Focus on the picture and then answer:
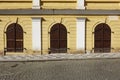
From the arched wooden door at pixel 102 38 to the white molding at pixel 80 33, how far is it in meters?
0.94

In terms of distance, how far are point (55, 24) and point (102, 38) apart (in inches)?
132

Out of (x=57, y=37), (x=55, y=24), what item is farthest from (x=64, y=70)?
(x=55, y=24)

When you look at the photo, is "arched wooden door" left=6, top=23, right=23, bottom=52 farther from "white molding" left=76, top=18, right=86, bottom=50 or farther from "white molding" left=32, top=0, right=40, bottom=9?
"white molding" left=76, top=18, right=86, bottom=50

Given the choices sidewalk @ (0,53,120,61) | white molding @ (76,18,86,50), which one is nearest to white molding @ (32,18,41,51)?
sidewalk @ (0,53,120,61)

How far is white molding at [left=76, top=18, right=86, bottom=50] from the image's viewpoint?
20.4m

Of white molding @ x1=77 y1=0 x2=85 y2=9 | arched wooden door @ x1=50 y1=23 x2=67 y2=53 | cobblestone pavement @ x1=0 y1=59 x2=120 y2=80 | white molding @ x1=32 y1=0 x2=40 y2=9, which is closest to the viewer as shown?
cobblestone pavement @ x1=0 y1=59 x2=120 y2=80

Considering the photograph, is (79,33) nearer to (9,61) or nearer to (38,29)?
(38,29)

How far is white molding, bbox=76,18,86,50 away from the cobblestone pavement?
2.20m

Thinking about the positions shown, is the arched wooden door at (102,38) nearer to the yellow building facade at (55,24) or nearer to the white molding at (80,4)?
the yellow building facade at (55,24)

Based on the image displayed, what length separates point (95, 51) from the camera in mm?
20781

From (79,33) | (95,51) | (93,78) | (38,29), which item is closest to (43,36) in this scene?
(38,29)

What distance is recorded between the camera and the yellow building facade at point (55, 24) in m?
20.3

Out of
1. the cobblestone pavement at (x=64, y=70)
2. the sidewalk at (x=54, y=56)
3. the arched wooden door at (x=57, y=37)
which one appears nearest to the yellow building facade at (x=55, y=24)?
the arched wooden door at (x=57, y=37)

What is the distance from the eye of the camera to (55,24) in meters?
20.5
